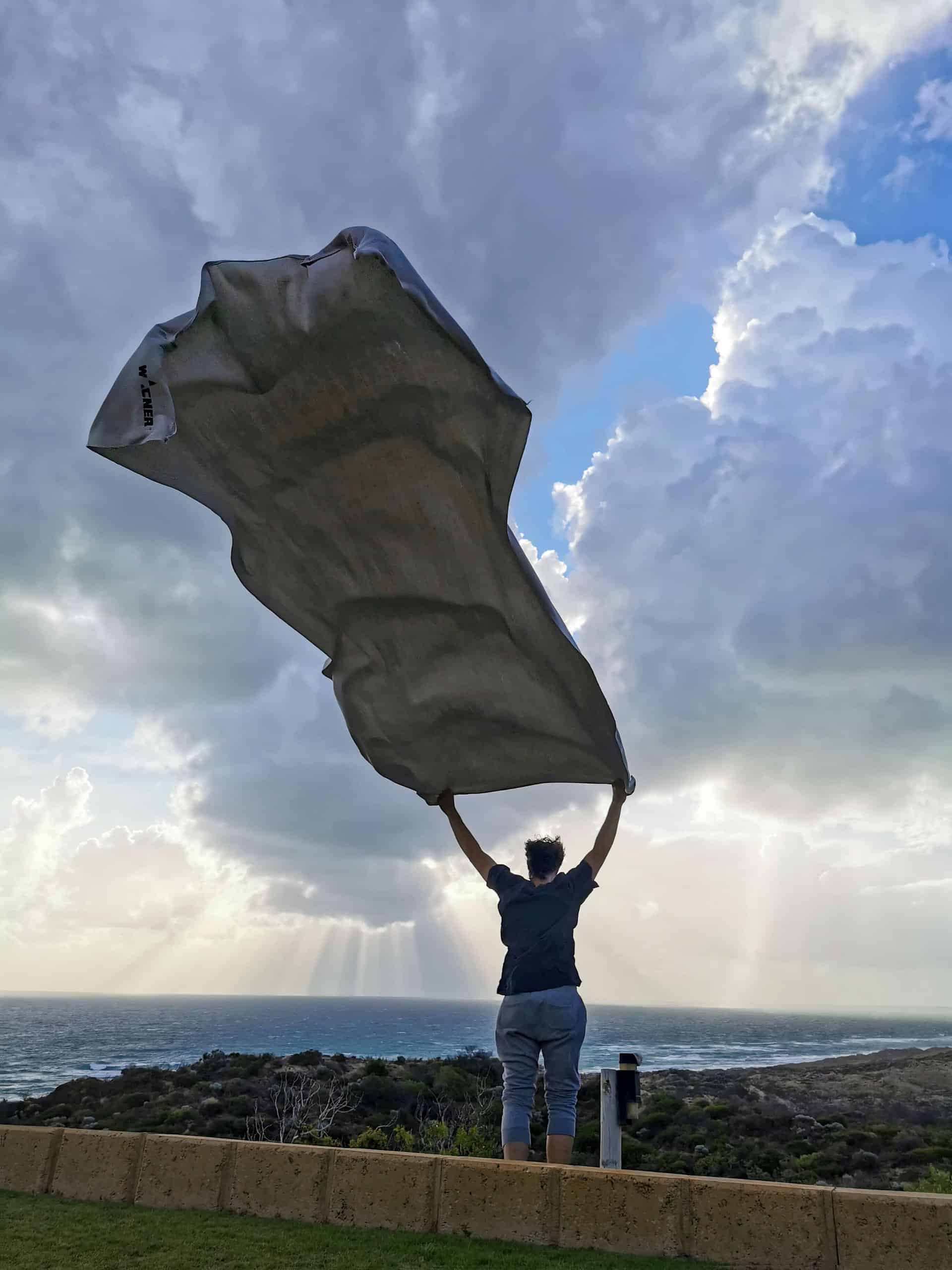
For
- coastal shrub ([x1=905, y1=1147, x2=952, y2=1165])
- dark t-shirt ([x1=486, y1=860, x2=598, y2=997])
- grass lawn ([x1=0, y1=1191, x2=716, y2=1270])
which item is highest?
dark t-shirt ([x1=486, y1=860, x2=598, y2=997])

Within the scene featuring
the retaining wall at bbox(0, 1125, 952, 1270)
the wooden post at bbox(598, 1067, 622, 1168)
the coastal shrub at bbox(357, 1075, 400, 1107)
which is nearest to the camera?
the retaining wall at bbox(0, 1125, 952, 1270)

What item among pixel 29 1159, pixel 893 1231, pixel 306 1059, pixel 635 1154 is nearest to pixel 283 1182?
pixel 29 1159

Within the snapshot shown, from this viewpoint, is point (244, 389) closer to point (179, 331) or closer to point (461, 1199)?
point (179, 331)

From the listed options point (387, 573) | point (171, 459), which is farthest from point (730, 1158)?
point (171, 459)

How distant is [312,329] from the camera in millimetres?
3881

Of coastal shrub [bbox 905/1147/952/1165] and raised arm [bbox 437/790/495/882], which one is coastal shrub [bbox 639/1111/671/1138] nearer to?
coastal shrub [bbox 905/1147/952/1165]

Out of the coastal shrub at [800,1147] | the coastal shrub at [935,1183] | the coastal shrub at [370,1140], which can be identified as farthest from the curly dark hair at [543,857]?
the coastal shrub at [800,1147]

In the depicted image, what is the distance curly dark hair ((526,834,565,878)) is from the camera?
514 centimetres

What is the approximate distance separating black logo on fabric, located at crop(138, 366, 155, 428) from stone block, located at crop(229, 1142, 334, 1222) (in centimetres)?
360

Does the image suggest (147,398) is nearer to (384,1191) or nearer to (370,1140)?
(384,1191)

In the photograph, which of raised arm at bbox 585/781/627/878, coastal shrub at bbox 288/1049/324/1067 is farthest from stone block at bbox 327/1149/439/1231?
coastal shrub at bbox 288/1049/324/1067

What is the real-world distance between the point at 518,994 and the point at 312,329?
11.3 ft

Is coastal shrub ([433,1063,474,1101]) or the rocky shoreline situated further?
coastal shrub ([433,1063,474,1101])

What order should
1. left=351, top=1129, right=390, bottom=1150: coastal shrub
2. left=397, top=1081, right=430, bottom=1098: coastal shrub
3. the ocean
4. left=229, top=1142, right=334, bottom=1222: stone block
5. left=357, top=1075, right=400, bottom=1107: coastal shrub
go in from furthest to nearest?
the ocean → left=397, top=1081, right=430, bottom=1098: coastal shrub → left=357, top=1075, right=400, bottom=1107: coastal shrub → left=351, top=1129, right=390, bottom=1150: coastal shrub → left=229, top=1142, right=334, bottom=1222: stone block
